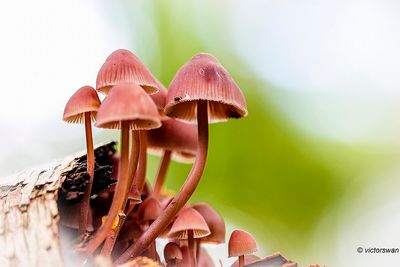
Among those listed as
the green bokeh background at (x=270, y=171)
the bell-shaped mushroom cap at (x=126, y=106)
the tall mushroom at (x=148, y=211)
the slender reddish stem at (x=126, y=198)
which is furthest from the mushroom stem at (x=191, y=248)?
the green bokeh background at (x=270, y=171)

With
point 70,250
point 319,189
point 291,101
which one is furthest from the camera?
point 291,101

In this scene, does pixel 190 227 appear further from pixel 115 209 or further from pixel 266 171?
pixel 266 171

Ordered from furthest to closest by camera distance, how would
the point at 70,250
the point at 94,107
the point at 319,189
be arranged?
the point at 319,189 → the point at 94,107 → the point at 70,250

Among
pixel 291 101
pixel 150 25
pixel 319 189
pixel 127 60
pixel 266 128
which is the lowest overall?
pixel 319 189

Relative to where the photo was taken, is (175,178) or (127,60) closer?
(127,60)

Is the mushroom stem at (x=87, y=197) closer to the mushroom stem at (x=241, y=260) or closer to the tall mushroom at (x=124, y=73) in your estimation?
the tall mushroom at (x=124, y=73)

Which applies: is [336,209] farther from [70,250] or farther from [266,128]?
[70,250]

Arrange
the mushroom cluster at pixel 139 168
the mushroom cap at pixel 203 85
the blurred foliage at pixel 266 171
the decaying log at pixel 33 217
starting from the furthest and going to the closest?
the blurred foliage at pixel 266 171 < the mushroom cap at pixel 203 85 < the mushroom cluster at pixel 139 168 < the decaying log at pixel 33 217

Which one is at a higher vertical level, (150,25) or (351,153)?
(150,25)

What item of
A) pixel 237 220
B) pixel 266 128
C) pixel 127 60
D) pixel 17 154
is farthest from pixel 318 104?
pixel 127 60
